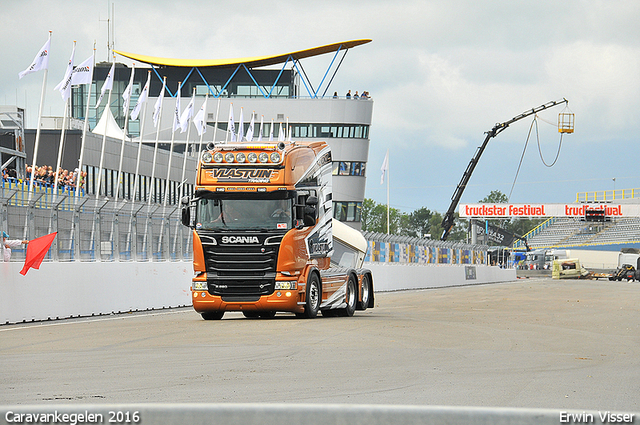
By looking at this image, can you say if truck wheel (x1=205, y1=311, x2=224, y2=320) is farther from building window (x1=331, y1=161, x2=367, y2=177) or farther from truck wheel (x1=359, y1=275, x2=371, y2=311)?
building window (x1=331, y1=161, x2=367, y2=177)

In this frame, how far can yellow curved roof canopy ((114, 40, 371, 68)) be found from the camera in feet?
257

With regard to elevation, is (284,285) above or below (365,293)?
above

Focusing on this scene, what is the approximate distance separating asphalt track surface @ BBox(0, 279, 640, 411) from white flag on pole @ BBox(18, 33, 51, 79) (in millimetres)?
12762

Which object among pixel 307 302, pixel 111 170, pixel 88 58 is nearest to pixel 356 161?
pixel 111 170

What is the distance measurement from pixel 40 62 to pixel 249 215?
14280 millimetres

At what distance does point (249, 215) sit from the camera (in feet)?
59.0

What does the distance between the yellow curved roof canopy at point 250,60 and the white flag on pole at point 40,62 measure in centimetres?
4976

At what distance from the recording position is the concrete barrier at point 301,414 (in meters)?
2.84

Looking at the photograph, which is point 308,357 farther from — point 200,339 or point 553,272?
point 553,272

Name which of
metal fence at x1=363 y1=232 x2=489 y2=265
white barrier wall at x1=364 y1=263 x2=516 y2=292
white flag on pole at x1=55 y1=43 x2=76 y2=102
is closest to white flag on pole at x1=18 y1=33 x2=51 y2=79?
white flag on pole at x1=55 y1=43 x2=76 y2=102

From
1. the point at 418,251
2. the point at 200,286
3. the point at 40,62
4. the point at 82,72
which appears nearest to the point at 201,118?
the point at 418,251

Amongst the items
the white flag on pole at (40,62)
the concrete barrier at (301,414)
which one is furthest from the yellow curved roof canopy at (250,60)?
the concrete barrier at (301,414)

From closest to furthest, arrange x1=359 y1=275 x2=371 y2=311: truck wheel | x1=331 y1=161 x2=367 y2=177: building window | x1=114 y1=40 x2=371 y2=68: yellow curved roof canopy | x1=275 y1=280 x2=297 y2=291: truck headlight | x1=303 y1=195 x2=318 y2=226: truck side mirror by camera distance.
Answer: x1=275 y1=280 x2=297 y2=291: truck headlight
x1=303 y1=195 x2=318 y2=226: truck side mirror
x1=359 y1=275 x2=371 y2=311: truck wheel
x1=114 y1=40 x2=371 y2=68: yellow curved roof canopy
x1=331 y1=161 x2=367 y2=177: building window

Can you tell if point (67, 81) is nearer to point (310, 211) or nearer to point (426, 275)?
point (310, 211)
